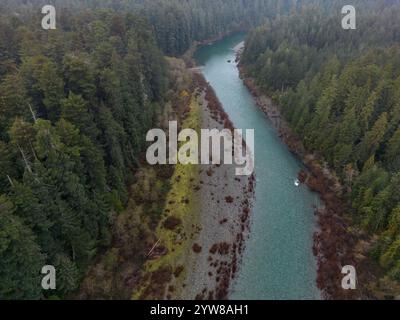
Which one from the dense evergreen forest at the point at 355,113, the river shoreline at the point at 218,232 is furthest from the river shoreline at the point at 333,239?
the river shoreline at the point at 218,232

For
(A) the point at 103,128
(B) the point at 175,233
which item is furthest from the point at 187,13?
(B) the point at 175,233

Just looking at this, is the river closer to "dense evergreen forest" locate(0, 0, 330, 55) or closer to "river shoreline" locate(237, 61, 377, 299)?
"river shoreline" locate(237, 61, 377, 299)

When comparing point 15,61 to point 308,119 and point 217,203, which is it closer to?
point 217,203

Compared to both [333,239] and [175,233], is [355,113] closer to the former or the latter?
[333,239]

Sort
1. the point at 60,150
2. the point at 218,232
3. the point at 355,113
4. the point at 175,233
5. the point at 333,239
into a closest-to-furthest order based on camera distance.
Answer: the point at 60,150
the point at 175,233
the point at 333,239
the point at 218,232
the point at 355,113

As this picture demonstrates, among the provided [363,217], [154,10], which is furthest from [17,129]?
[154,10]
